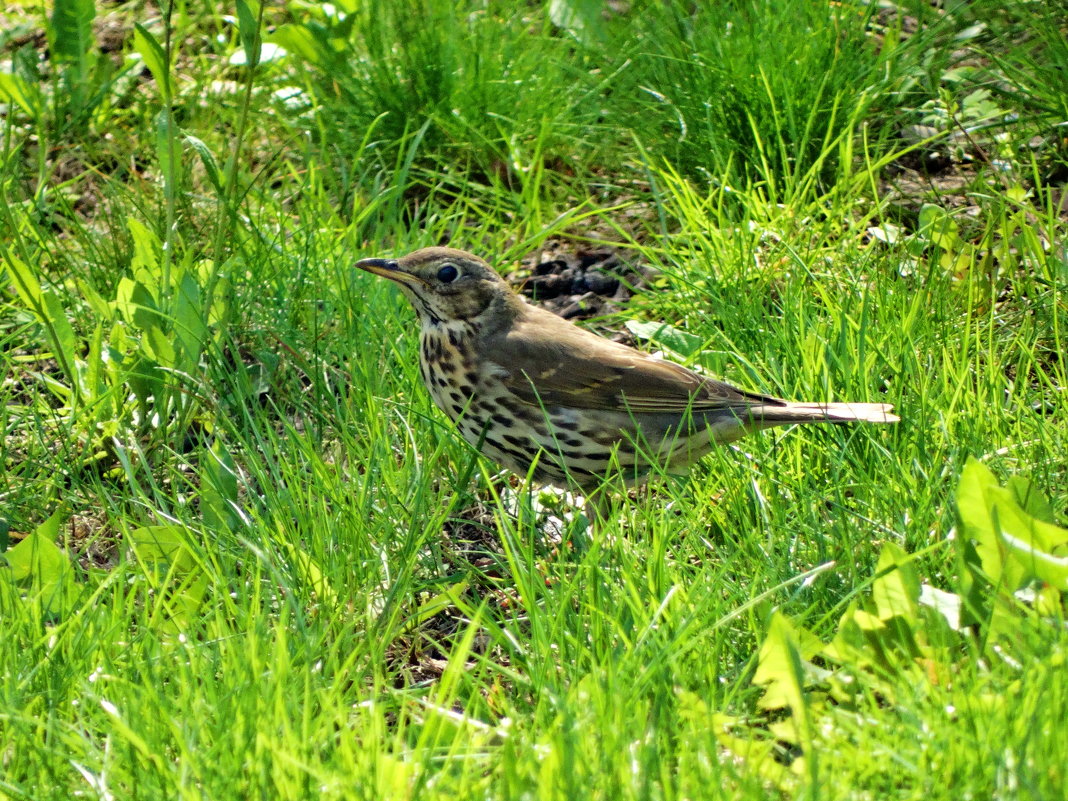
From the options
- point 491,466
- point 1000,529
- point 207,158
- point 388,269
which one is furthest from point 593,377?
point 1000,529

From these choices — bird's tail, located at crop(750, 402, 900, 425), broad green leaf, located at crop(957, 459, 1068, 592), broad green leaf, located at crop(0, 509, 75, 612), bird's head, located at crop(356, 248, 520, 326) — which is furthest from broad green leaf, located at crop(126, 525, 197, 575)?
broad green leaf, located at crop(957, 459, 1068, 592)

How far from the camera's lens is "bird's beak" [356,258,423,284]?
415 centimetres

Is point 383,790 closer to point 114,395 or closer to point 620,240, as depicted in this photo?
point 114,395

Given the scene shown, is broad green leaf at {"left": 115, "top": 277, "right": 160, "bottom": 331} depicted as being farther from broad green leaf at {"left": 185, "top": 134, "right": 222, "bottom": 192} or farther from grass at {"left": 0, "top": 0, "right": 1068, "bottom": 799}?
broad green leaf at {"left": 185, "top": 134, "right": 222, "bottom": 192}

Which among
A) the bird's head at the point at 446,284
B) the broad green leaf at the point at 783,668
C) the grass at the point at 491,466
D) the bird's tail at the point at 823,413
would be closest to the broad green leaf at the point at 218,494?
the grass at the point at 491,466

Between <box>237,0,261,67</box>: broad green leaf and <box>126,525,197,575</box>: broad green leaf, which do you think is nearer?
<box>126,525,197,575</box>: broad green leaf

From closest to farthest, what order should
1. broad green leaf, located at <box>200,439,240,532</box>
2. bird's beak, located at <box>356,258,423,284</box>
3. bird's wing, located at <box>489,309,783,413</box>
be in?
broad green leaf, located at <box>200,439,240,532</box> < bird's wing, located at <box>489,309,783,413</box> < bird's beak, located at <box>356,258,423,284</box>

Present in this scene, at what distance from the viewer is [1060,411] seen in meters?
3.61

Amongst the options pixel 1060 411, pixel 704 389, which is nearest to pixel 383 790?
pixel 704 389

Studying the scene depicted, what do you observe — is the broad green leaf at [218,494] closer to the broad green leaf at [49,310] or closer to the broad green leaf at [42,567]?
the broad green leaf at [42,567]

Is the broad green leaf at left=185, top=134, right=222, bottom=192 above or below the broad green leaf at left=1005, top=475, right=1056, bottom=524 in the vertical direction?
above

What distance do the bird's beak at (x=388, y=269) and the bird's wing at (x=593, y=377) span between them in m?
0.36

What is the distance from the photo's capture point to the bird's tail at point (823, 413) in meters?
3.51

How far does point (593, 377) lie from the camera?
4090 millimetres
